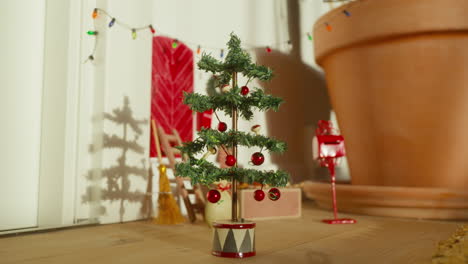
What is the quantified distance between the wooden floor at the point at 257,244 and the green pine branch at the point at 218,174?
0.55 ft

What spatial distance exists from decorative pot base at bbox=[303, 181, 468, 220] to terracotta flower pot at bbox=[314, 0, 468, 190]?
0.10 metres

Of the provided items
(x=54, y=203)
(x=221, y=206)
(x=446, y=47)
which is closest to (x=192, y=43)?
(x=221, y=206)

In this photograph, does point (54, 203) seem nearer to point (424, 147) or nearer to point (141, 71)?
point (141, 71)

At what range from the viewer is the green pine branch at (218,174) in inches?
36.5

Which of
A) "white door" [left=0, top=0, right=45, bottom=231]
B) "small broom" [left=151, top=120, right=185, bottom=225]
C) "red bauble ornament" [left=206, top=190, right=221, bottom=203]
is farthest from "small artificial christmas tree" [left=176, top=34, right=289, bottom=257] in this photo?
"white door" [left=0, top=0, right=45, bottom=231]

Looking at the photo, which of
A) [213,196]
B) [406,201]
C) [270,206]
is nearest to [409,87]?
[406,201]

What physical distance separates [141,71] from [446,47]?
1158 millimetres

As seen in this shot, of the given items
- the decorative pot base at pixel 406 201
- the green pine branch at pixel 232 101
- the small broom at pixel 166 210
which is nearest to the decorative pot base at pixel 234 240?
the green pine branch at pixel 232 101

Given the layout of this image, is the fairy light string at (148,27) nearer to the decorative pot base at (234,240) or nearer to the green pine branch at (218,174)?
the green pine branch at (218,174)

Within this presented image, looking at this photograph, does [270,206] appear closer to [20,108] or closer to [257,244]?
[257,244]

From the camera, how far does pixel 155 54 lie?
5.57ft

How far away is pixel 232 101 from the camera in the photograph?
975 mm

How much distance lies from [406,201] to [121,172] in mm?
1060

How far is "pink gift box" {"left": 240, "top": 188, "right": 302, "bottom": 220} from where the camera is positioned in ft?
5.09
